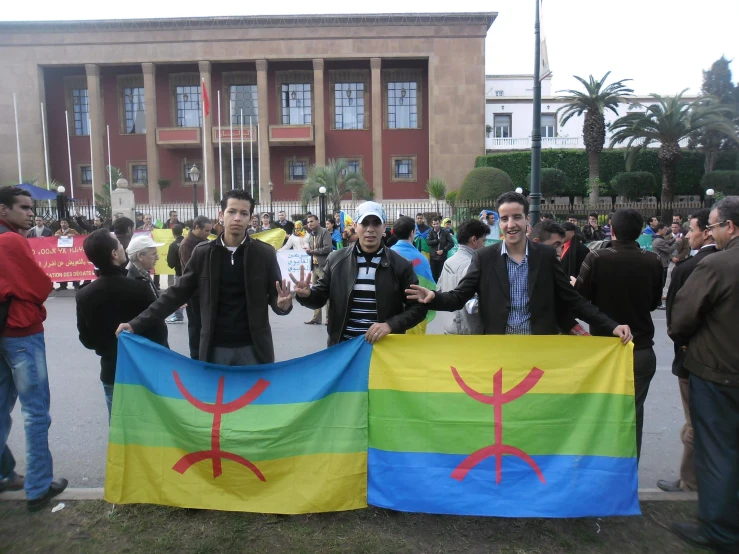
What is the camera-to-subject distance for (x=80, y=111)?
42.9m

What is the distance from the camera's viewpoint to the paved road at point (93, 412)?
15.5ft

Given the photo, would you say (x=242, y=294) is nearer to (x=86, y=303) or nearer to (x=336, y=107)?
(x=86, y=303)

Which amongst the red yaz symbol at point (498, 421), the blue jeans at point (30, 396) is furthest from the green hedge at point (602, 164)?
the blue jeans at point (30, 396)

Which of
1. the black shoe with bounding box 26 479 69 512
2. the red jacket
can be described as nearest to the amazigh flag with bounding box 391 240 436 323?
the red jacket

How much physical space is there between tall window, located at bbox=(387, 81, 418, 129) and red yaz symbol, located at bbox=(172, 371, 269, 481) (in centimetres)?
4079

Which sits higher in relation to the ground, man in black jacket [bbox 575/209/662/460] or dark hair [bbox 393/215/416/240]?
dark hair [bbox 393/215/416/240]

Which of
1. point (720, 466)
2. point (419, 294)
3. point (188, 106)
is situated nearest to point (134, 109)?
point (188, 106)

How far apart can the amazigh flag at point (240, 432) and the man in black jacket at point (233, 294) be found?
0.72ft

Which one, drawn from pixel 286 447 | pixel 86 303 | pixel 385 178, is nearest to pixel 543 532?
pixel 286 447

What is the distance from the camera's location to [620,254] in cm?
417

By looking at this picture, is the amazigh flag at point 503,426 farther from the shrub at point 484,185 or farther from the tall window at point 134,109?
the tall window at point 134,109

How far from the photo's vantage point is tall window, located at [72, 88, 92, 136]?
42750mm

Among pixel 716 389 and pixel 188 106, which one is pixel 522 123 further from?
pixel 716 389

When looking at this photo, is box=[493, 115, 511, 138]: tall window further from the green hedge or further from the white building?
the green hedge
